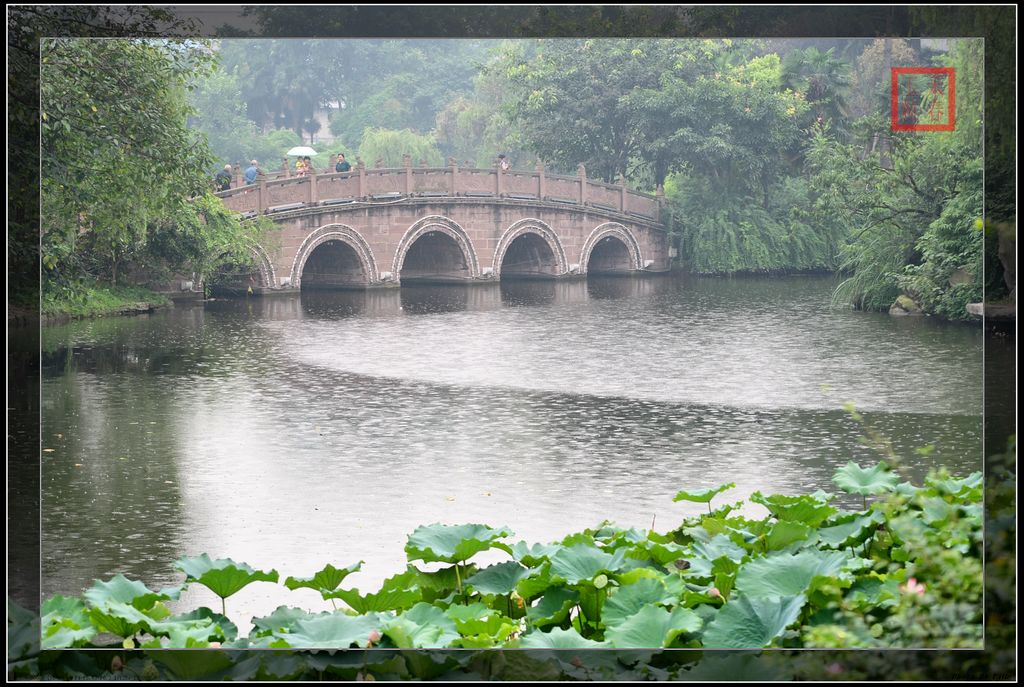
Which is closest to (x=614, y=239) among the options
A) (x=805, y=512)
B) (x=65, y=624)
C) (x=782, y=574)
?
(x=805, y=512)

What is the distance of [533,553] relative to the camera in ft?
12.3

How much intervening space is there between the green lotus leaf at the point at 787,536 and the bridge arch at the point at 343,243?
547 cm

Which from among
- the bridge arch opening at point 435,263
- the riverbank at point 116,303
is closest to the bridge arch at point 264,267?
the riverbank at point 116,303

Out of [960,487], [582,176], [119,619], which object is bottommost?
[119,619]

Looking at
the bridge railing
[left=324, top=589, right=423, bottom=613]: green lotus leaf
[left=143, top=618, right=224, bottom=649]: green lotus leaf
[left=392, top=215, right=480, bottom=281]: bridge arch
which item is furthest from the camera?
[left=392, top=215, right=480, bottom=281]: bridge arch

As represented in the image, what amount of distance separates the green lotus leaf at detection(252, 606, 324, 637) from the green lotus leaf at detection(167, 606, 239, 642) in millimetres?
65

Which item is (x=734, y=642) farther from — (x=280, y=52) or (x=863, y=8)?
(x=280, y=52)

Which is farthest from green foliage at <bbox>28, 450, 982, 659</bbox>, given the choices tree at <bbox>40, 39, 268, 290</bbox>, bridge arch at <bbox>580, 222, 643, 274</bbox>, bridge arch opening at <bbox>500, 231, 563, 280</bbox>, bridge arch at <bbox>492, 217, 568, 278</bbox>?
bridge arch opening at <bbox>500, 231, 563, 280</bbox>

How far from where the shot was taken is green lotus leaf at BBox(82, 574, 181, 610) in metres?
3.35

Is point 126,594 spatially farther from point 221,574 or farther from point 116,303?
point 116,303

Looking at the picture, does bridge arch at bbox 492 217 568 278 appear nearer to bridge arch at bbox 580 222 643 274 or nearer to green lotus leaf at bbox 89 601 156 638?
bridge arch at bbox 580 222 643 274

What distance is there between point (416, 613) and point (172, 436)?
6.15 meters

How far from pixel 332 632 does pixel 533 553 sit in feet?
2.67

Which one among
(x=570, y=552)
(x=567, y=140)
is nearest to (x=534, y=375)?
(x=567, y=140)
